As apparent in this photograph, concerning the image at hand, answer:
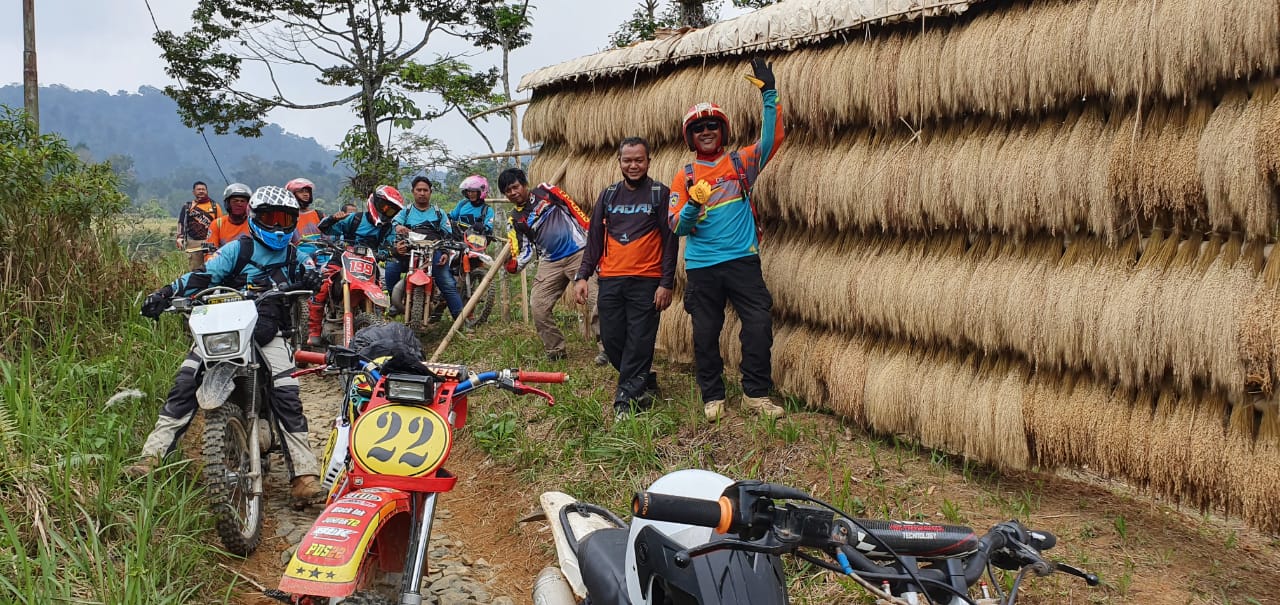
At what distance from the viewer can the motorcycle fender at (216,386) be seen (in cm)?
412

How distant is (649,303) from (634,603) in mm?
3688

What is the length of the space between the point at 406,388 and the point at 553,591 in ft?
3.33

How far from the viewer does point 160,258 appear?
30.1 ft

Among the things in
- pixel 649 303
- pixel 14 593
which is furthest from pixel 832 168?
pixel 14 593

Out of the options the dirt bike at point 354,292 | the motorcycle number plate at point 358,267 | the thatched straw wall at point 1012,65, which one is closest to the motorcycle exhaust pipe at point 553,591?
the thatched straw wall at point 1012,65

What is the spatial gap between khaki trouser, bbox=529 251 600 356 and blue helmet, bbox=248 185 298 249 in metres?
2.55

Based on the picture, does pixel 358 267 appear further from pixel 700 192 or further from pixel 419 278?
pixel 700 192

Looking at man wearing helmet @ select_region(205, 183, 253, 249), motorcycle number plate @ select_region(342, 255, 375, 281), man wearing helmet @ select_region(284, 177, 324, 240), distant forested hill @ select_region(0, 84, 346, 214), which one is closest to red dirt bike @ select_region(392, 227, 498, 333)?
motorcycle number plate @ select_region(342, 255, 375, 281)

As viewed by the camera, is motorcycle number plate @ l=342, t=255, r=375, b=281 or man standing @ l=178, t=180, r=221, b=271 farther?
man standing @ l=178, t=180, r=221, b=271

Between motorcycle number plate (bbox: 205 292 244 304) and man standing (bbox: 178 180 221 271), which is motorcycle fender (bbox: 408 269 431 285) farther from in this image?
man standing (bbox: 178 180 221 271)

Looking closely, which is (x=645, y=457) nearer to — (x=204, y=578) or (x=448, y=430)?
(x=448, y=430)

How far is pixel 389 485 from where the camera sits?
3.12m

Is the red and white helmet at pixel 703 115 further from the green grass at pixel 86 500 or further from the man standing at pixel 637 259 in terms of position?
the green grass at pixel 86 500

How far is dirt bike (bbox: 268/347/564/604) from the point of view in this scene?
2.70 metres
